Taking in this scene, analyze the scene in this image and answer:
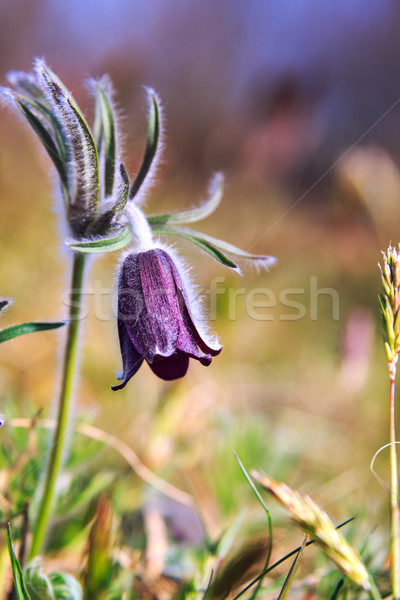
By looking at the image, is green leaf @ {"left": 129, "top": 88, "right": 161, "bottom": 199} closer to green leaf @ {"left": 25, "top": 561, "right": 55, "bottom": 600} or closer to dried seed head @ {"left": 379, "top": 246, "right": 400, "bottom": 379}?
dried seed head @ {"left": 379, "top": 246, "right": 400, "bottom": 379}

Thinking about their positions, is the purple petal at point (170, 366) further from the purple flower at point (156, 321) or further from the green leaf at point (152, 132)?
the green leaf at point (152, 132)

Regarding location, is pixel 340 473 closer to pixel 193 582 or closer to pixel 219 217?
pixel 193 582

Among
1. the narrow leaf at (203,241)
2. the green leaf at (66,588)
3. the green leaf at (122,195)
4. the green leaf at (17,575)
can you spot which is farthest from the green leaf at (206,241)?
the green leaf at (66,588)

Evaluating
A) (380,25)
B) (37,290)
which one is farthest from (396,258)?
(380,25)

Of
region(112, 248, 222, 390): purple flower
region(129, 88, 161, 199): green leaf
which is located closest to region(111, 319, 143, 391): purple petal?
region(112, 248, 222, 390): purple flower

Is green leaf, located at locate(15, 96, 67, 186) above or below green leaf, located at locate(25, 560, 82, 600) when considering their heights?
above
